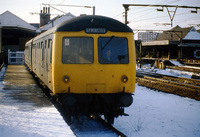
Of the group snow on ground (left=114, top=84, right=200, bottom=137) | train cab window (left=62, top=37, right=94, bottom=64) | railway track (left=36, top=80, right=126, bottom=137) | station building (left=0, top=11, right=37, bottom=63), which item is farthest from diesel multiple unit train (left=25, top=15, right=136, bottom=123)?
station building (left=0, top=11, right=37, bottom=63)

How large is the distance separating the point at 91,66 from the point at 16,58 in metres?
22.7

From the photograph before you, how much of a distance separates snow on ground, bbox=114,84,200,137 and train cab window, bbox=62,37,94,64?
2412 mm

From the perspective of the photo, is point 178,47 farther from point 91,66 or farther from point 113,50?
point 91,66

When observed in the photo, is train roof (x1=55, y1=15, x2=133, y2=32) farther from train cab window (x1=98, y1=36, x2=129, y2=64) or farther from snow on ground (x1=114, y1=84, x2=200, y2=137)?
snow on ground (x1=114, y1=84, x2=200, y2=137)

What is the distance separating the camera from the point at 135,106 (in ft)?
33.8

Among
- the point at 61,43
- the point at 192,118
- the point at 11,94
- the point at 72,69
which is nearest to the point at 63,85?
the point at 72,69

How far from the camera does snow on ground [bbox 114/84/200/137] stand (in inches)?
283

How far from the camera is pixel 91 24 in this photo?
682cm

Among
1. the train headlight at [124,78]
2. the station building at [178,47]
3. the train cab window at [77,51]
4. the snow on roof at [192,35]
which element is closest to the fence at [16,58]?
the station building at [178,47]

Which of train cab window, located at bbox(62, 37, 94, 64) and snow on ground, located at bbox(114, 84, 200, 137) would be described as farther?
snow on ground, located at bbox(114, 84, 200, 137)

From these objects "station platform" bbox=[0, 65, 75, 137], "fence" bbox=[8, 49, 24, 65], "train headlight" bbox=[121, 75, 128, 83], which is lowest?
"station platform" bbox=[0, 65, 75, 137]

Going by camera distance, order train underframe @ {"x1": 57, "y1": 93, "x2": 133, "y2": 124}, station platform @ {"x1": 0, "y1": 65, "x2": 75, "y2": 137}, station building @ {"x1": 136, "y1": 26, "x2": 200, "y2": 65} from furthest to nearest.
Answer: station building @ {"x1": 136, "y1": 26, "x2": 200, "y2": 65} < train underframe @ {"x1": 57, "y1": 93, "x2": 133, "y2": 124} < station platform @ {"x1": 0, "y1": 65, "x2": 75, "y2": 137}

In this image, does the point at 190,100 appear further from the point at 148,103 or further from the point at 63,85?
the point at 63,85

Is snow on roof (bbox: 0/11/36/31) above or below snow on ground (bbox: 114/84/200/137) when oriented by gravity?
above
